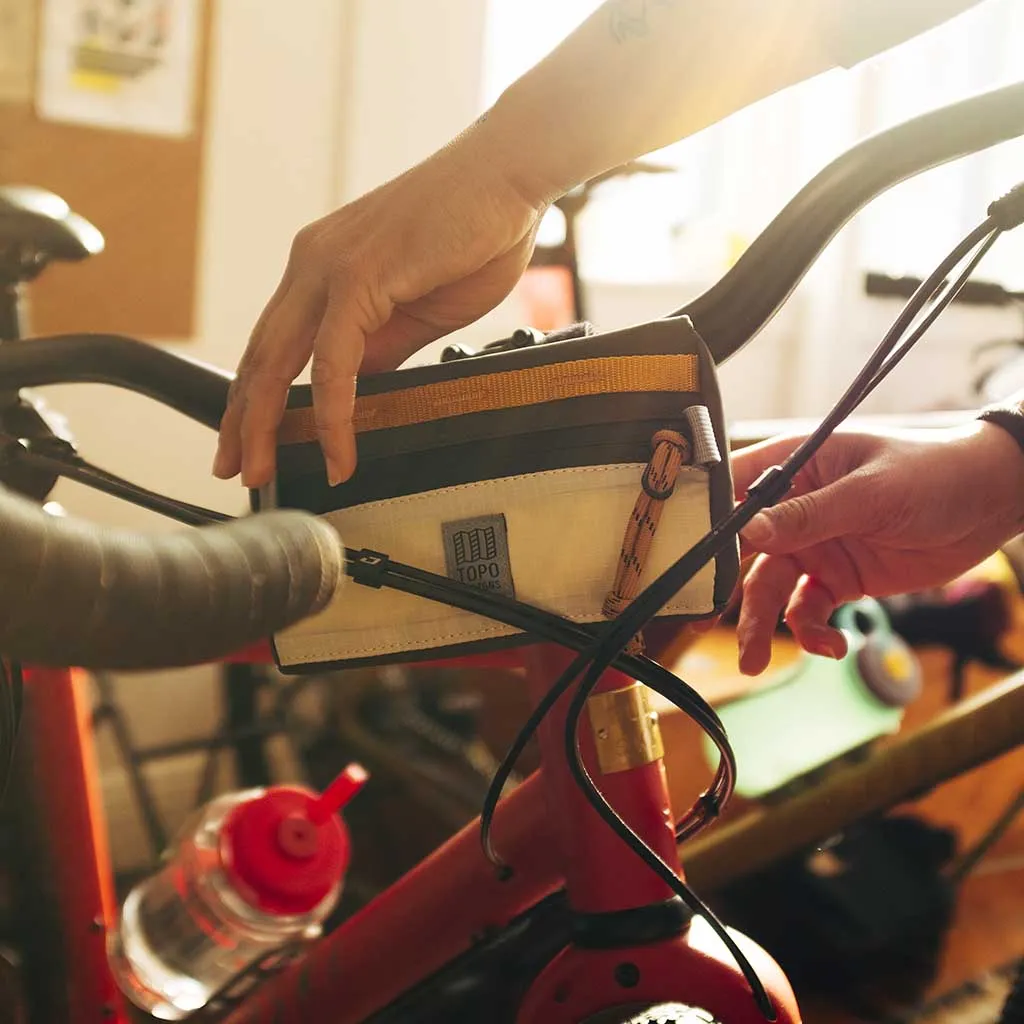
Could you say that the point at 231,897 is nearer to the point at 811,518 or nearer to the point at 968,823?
the point at 811,518

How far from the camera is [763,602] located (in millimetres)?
544

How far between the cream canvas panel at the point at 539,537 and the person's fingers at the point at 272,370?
0.13 ft

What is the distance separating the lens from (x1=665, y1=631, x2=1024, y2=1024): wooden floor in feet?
3.99

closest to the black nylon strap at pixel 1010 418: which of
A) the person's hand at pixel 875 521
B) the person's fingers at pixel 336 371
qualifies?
the person's hand at pixel 875 521

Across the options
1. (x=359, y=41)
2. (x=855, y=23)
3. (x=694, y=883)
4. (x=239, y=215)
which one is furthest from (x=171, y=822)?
(x=855, y=23)

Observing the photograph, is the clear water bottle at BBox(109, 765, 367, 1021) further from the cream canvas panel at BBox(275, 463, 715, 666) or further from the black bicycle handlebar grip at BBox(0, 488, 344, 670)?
the black bicycle handlebar grip at BBox(0, 488, 344, 670)

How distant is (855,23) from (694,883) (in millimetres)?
577

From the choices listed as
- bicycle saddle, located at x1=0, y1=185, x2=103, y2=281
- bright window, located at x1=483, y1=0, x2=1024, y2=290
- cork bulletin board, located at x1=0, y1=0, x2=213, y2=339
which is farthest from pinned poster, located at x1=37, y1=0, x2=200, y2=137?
bicycle saddle, located at x1=0, y1=185, x2=103, y2=281

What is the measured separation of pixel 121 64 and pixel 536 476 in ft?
4.54

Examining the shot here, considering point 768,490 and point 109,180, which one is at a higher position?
point 109,180

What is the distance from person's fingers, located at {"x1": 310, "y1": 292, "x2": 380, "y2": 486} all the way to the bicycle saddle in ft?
0.85

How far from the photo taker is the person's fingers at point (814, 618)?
528 millimetres

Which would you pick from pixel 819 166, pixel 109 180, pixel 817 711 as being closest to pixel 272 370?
pixel 817 711

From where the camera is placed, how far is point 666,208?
83.7 inches
